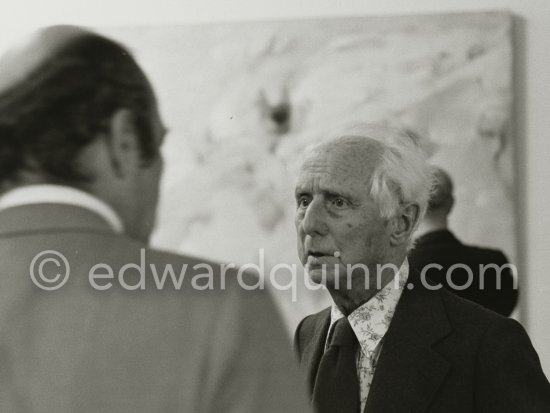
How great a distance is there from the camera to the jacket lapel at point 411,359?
1382 mm

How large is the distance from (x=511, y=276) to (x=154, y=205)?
7.74 feet

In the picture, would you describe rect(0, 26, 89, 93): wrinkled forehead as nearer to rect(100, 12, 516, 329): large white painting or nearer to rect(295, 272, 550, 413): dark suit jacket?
rect(295, 272, 550, 413): dark suit jacket

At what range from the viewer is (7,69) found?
67 cm

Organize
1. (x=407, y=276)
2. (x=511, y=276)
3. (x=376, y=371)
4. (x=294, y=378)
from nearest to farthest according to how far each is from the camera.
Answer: (x=294, y=378), (x=376, y=371), (x=407, y=276), (x=511, y=276)

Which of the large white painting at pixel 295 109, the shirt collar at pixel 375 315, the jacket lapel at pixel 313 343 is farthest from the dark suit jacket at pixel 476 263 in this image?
the shirt collar at pixel 375 315

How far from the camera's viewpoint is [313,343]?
1.60m

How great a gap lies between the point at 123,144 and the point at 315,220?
3.01 feet

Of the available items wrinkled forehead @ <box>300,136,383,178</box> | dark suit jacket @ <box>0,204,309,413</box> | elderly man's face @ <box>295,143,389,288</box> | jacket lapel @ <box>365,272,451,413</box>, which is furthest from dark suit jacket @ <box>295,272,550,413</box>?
dark suit jacket @ <box>0,204,309,413</box>

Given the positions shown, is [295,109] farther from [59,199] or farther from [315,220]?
[59,199]

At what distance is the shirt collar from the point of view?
1464 millimetres

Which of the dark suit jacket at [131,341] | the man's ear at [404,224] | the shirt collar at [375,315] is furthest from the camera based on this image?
the man's ear at [404,224]

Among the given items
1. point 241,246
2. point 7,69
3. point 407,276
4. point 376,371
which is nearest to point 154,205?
point 7,69

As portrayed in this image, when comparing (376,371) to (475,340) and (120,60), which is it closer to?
(475,340)

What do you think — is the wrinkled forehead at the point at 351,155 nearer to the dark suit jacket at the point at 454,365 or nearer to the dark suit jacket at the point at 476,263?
the dark suit jacket at the point at 454,365
